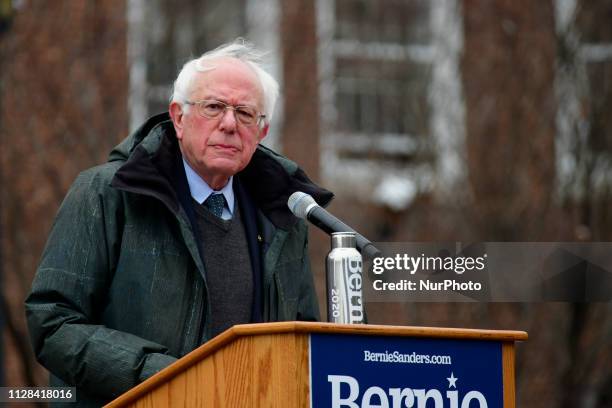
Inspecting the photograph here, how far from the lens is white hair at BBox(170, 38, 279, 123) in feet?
18.6

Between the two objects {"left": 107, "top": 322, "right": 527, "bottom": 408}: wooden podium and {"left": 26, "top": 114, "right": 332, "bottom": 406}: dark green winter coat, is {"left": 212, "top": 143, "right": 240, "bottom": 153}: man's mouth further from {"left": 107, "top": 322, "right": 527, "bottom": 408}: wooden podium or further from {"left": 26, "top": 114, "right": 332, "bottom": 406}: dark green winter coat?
{"left": 107, "top": 322, "right": 527, "bottom": 408}: wooden podium

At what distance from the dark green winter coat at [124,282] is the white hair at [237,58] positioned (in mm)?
202

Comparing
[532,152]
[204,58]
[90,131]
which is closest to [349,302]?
[204,58]

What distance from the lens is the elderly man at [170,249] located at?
5.20 metres

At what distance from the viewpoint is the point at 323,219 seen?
4.98 m

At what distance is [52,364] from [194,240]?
675 millimetres

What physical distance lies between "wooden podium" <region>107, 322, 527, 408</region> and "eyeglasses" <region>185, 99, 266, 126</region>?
53.4 inches

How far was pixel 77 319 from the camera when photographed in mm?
5230

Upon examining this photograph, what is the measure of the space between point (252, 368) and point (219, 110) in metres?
1.52

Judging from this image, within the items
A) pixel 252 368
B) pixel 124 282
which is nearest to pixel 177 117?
pixel 124 282

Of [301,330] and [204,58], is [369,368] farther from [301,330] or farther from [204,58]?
[204,58]

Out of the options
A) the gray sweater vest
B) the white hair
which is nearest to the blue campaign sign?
the gray sweater vest

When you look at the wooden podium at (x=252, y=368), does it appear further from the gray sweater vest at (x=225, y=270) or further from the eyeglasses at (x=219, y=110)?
the eyeglasses at (x=219, y=110)

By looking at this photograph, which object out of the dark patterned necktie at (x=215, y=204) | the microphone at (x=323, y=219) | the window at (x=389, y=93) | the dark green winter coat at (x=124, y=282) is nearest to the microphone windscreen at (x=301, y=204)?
the microphone at (x=323, y=219)
